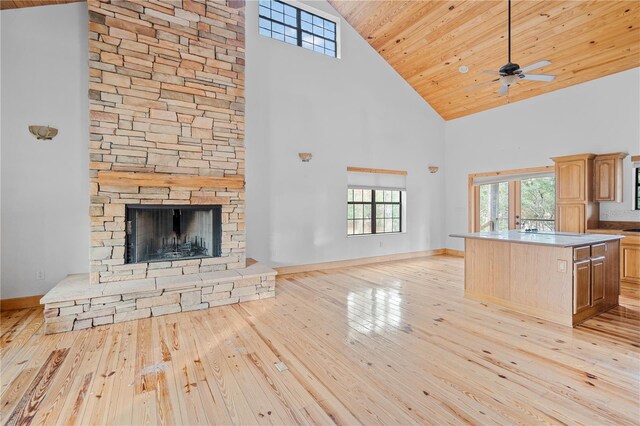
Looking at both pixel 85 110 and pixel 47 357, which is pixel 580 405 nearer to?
pixel 47 357

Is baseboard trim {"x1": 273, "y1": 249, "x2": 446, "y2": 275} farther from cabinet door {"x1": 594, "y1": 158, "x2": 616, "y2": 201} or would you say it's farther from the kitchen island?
cabinet door {"x1": 594, "y1": 158, "x2": 616, "y2": 201}

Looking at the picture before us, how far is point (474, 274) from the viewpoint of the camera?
4172 mm

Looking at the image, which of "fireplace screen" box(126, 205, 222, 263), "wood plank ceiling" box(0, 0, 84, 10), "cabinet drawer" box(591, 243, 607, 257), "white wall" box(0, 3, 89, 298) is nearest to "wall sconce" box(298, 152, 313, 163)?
"fireplace screen" box(126, 205, 222, 263)

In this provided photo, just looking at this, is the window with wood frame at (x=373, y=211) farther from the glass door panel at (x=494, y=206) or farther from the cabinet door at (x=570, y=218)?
the cabinet door at (x=570, y=218)

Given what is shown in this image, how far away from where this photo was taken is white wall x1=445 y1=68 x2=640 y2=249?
516cm

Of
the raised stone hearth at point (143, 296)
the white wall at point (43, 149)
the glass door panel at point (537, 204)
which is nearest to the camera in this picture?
the raised stone hearth at point (143, 296)

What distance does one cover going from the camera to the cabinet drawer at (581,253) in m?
3.25

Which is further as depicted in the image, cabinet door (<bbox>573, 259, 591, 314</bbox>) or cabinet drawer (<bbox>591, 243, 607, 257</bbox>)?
cabinet drawer (<bbox>591, 243, 607, 257</bbox>)

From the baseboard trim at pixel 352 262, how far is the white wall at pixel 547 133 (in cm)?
82

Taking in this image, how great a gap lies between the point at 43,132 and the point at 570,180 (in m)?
7.89

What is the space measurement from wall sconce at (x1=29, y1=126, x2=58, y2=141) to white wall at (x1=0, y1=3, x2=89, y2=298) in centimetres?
7

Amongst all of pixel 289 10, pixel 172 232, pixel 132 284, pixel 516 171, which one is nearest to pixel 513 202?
pixel 516 171

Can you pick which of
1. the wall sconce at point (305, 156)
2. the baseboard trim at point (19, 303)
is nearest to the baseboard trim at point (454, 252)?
the wall sconce at point (305, 156)

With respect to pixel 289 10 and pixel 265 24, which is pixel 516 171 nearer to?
pixel 289 10
